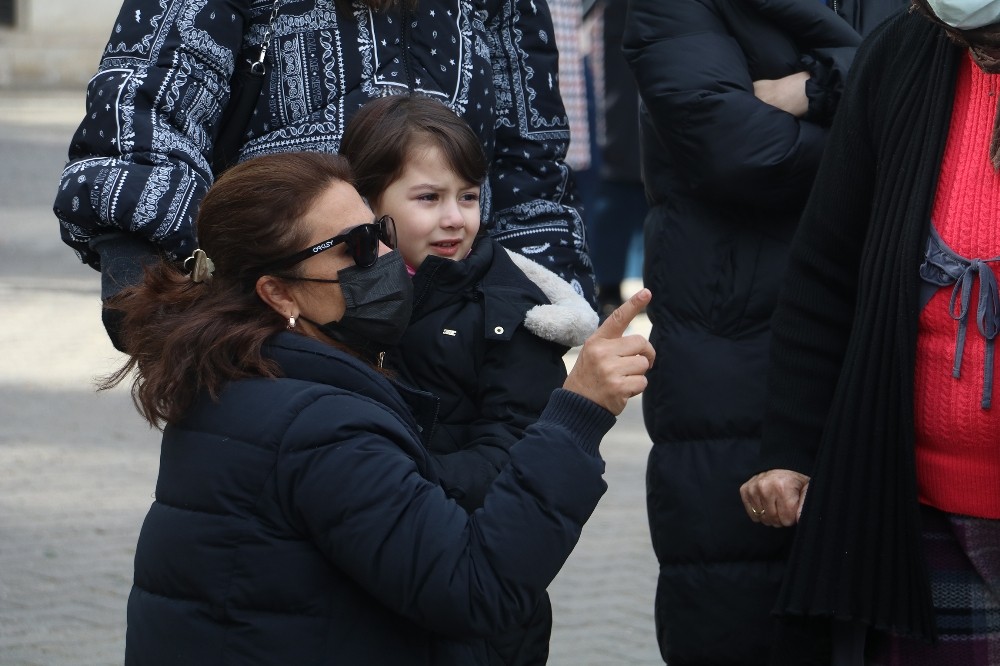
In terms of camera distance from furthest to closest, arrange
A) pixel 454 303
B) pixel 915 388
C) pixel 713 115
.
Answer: pixel 713 115
pixel 454 303
pixel 915 388

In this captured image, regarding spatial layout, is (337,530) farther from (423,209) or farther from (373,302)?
(423,209)

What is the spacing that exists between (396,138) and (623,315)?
703 mm

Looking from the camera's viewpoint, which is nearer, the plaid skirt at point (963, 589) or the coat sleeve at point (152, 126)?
the plaid skirt at point (963, 589)

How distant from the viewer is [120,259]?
2.75 metres

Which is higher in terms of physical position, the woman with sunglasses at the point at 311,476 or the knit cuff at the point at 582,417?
the knit cuff at the point at 582,417

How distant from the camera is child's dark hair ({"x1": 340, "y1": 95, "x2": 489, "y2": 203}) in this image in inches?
112

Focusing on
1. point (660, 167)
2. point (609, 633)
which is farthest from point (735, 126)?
point (609, 633)

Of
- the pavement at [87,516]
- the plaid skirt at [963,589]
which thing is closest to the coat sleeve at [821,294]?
the plaid skirt at [963,589]

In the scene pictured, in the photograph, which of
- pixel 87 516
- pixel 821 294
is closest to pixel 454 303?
pixel 821 294

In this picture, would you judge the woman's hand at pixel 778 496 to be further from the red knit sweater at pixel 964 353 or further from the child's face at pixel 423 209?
the child's face at pixel 423 209

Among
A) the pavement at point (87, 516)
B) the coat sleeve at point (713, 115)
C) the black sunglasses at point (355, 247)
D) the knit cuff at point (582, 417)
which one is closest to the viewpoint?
the knit cuff at point (582, 417)

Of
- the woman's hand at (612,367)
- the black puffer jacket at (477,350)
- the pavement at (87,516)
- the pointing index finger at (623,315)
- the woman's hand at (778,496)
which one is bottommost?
the pavement at (87,516)

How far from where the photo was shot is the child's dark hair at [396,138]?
9.31 feet

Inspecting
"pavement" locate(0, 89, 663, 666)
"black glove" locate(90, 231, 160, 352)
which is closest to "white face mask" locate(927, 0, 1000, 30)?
"black glove" locate(90, 231, 160, 352)
